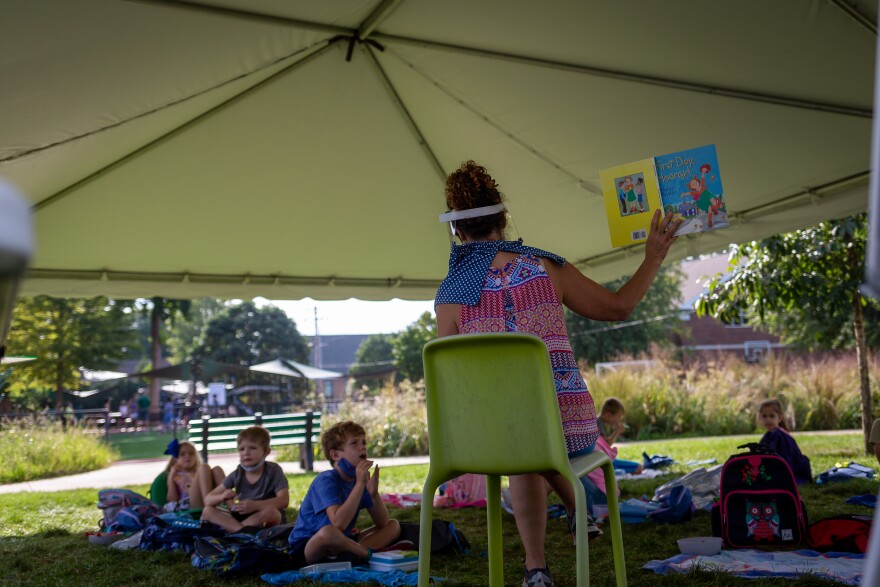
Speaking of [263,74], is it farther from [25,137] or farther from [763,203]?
[763,203]

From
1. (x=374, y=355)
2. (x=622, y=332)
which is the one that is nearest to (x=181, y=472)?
(x=622, y=332)

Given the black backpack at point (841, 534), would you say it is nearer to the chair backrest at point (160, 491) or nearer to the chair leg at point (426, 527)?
the chair leg at point (426, 527)

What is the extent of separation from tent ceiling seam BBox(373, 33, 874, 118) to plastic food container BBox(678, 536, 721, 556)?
2377 mm

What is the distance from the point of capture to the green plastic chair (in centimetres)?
237

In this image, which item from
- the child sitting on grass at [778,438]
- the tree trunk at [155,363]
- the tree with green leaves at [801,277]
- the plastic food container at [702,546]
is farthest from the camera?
the tree trunk at [155,363]

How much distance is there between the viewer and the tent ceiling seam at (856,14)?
11.3ft

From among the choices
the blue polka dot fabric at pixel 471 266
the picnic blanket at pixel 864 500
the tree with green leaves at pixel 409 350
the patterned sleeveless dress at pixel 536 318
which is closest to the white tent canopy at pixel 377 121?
the blue polka dot fabric at pixel 471 266

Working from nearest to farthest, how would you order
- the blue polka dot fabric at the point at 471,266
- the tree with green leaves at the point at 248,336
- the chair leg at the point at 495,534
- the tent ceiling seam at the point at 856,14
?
the chair leg at the point at 495,534, the blue polka dot fabric at the point at 471,266, the tent ceiling seam at the point at 856,14, the tree with green leaves at the point at 248,336

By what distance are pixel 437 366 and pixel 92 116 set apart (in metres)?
2.85

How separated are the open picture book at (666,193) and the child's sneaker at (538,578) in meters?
1.25

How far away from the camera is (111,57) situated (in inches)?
147

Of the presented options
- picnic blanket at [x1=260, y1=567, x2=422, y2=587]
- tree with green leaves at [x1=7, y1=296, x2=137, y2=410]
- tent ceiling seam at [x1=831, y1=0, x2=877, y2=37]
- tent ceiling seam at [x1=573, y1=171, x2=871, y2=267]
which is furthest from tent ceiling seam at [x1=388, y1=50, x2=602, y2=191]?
tree with green leaves at [x1=7, y1=296, x2=137, y2=410]

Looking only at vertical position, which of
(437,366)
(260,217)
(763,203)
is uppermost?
(260,217)

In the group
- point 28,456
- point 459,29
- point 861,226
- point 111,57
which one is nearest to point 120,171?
point 111,57
